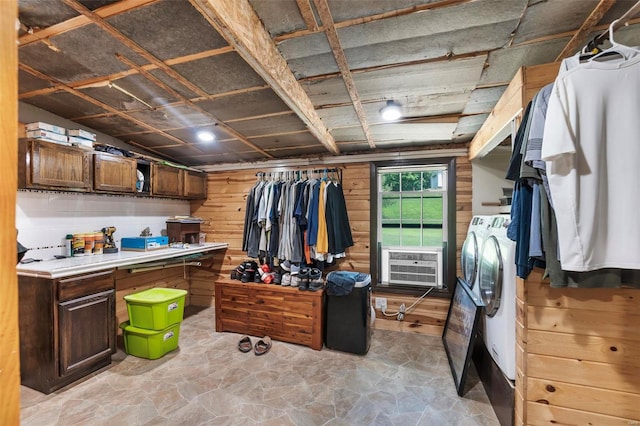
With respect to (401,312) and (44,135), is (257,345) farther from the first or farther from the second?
(44,135)

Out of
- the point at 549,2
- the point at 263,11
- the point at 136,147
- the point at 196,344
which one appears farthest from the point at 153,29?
the point at 196,344

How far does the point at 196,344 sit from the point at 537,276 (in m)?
3.17

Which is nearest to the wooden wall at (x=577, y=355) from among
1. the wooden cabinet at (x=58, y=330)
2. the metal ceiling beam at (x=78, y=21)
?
the metal ceiling beam at (x=78, y=21)

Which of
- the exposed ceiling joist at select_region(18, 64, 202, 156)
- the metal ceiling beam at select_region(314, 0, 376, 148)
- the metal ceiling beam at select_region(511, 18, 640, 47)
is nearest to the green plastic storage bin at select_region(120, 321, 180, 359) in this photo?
the exposed ceiling joist at select_region(18, 64, 202, 156)

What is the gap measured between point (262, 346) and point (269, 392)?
0.69m

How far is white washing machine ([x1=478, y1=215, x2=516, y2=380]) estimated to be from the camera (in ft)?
5.55

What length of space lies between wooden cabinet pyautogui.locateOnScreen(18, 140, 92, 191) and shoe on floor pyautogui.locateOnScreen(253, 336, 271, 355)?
238 cm

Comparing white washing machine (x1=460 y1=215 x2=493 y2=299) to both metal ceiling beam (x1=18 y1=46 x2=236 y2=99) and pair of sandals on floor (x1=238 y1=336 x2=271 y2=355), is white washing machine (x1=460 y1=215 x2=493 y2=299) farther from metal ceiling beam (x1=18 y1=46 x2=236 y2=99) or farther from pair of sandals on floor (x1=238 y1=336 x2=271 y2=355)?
metal ceiling beam (x1=18 y1=46 x2=236 y2=99)

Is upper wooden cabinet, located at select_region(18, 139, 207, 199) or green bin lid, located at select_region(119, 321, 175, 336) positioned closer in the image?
upper wooden cabinet, located at select_region(18, 139, 207, 199)

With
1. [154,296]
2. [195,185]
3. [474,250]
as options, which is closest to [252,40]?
[474,250]

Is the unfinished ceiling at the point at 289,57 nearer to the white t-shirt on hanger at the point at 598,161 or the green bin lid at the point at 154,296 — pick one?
the white t-shirt on hanger at the point at 598,161

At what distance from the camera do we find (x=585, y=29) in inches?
57.3

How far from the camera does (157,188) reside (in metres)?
3.47

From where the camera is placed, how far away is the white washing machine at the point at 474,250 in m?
2.35
